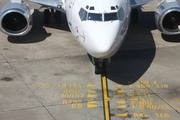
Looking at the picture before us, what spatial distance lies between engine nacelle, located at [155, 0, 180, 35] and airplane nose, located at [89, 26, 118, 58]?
524cm

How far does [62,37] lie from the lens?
2109 centimetres

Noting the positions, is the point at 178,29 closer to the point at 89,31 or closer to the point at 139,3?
the point at 139,3

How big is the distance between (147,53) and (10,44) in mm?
6115

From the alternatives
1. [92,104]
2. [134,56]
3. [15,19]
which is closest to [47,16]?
[15,19]

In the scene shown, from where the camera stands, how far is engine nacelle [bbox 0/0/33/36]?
65.3ft

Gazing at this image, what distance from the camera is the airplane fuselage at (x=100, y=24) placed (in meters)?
15.1

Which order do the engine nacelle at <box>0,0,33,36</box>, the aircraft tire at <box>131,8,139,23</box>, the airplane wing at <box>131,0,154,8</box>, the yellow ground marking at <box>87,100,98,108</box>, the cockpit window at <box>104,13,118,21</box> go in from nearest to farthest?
the yellow ground marking at <box>87,100,98,108</box>, the cockpit window at <box>104,13,118,21</box>, the engine nacelle at <box>0,0,33,36</box>, the airplane wing at <box>131,0,154,8</box>, the aircraft tire at <box>131,8,139,23</box>

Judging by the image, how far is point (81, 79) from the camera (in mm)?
16562

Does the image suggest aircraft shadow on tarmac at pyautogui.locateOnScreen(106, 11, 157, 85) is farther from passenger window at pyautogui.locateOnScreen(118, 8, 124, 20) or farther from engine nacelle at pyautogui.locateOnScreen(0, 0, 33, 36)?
engine nacelle at pyautogui.locateOnScreen(0, 0, 33, 36)

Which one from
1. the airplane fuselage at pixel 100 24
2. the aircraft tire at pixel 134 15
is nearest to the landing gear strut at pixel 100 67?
the airplane fuselage at pixel 100 24

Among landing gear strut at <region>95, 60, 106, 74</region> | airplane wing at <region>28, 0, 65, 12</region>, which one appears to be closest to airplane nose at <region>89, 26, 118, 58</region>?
landing gear strut at <region>95, 60, 106, 74</region>

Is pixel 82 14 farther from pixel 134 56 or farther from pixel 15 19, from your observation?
pixel 15 19

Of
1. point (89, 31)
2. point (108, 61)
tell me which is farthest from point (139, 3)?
point (89, 31)

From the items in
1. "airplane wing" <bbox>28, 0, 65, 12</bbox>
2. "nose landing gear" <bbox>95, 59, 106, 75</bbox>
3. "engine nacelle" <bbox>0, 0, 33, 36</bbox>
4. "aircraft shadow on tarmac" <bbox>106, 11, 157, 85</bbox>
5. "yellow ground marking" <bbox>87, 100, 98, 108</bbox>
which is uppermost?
"airplane wing" <bbox>28, 0, 65, 12</bbox>
